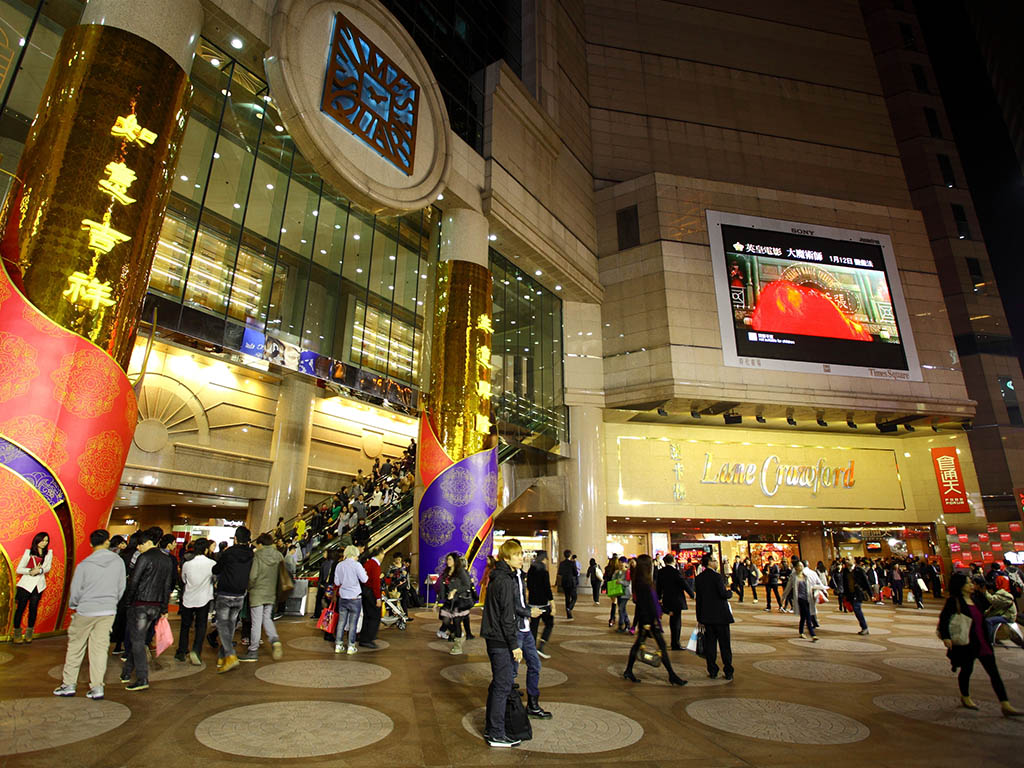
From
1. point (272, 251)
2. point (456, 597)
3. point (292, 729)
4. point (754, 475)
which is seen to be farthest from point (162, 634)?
point (754, 475)

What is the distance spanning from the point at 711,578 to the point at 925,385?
24163 mm

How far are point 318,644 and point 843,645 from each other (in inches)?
365

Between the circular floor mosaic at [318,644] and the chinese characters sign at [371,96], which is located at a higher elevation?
the chinese characters sign at [371,96]

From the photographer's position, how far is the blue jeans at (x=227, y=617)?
6430 millimetres

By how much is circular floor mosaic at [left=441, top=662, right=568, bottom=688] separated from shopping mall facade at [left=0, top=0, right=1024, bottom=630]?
8360 millimetres

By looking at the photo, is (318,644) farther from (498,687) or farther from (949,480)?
(949,480)

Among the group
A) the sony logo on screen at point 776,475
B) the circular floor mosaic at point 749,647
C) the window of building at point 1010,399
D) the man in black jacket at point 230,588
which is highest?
the window of building at point 1010,399

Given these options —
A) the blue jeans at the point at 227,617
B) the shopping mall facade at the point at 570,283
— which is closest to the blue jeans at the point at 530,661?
the blue jeans at the point at 227,617

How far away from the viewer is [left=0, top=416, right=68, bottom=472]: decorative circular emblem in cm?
731

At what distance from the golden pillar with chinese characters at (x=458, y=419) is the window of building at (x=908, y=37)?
41.3m

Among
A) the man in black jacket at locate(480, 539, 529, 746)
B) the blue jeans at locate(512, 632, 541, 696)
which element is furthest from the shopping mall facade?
the man in black jacket at locate(480, 539, 529, 746)

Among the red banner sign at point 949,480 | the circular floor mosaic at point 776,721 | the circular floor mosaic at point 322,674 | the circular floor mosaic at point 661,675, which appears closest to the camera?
the circular floor mosaic at point 776,721

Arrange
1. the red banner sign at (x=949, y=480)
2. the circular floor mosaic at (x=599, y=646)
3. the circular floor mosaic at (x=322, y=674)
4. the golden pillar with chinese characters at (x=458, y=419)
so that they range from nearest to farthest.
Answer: the circular floor mosaic at (x=322, y=674) → the circular floor mosaic at (x=599, y=646) → the golden pillar with chinese characters at (x=458, y=419) → the red banner sign at (x=949, y=480)

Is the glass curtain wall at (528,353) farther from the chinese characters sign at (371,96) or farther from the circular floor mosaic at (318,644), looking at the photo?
the circular floor mosaic at (318,644)
